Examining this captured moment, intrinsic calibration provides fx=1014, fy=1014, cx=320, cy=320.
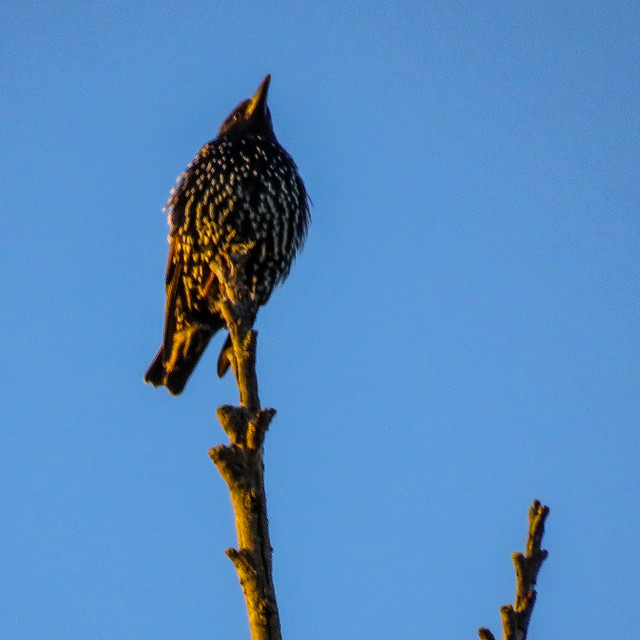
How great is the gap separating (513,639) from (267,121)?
6.32 meters

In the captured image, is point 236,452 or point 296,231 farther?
point 296,231

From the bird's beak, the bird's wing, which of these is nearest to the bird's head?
the bird's beak

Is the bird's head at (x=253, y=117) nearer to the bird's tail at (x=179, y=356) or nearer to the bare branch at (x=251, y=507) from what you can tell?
the bird's tail at (x=179, y=356)

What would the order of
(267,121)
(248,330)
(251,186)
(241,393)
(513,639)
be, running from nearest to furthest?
(513,639) → (241,393) → (248,330) → (251,186) → (267,121)

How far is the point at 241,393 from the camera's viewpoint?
268cm

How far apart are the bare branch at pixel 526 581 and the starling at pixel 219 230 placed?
4.70 metres

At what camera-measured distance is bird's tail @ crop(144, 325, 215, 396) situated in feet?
23.8

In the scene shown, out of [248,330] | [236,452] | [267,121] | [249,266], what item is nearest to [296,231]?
[249,266]

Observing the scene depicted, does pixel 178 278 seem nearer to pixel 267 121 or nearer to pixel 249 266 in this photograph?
pixel 249 266

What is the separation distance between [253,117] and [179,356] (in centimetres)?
197

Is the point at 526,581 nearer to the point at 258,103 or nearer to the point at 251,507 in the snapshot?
the point at 251,507

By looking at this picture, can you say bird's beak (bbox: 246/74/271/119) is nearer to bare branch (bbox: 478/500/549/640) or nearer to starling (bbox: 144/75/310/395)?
starling (bbox: 144/75/310/395)

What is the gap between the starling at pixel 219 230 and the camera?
683 cm

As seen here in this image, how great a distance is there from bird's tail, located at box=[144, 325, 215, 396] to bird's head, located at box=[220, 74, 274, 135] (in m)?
1.59
